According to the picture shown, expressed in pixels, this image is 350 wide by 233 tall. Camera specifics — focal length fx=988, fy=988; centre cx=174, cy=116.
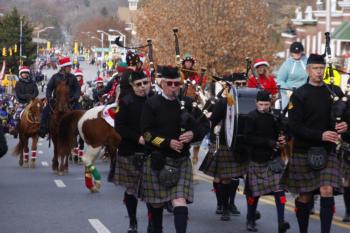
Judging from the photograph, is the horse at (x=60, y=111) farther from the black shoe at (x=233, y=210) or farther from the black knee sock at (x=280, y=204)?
the black knee sock at (x=280, y=204)

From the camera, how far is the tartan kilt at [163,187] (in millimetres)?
9297

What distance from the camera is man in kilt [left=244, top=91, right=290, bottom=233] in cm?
1104

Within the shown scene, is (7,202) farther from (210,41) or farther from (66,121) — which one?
(210,41)

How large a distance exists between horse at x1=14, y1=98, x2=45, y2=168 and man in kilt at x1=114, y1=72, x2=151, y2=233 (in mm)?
10641

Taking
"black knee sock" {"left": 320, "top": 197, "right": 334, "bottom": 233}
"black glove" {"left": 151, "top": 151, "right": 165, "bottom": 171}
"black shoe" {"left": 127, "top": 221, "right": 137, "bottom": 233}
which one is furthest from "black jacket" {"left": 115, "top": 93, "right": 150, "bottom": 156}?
"black knee sock" {"left": 320, "top": 197, "right": 334, "bottom": 233}

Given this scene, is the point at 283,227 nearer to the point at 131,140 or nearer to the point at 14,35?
the point at 131,140

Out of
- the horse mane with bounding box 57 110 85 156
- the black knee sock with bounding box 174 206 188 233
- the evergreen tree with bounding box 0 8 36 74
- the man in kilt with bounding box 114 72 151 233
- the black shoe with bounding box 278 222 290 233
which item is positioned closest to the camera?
the black knee sock with bounding box 174 206 188 233

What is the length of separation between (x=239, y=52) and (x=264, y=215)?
42900 millimetres

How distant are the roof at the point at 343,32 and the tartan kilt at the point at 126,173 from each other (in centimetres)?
4521

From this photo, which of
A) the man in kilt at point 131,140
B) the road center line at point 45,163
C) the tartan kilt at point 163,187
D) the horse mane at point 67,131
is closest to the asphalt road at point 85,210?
the horse mane at point 67,131

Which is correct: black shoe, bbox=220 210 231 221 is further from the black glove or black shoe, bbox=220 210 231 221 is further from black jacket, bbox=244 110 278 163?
the black glove

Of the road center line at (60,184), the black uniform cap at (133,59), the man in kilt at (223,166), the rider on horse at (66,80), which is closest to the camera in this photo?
the man in kilt at (223,166)

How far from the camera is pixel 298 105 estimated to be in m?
9.76

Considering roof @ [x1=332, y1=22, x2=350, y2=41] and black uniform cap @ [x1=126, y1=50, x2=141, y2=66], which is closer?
black uniform cap @ [x1=126, y1=50, x2=141, y2=66]
